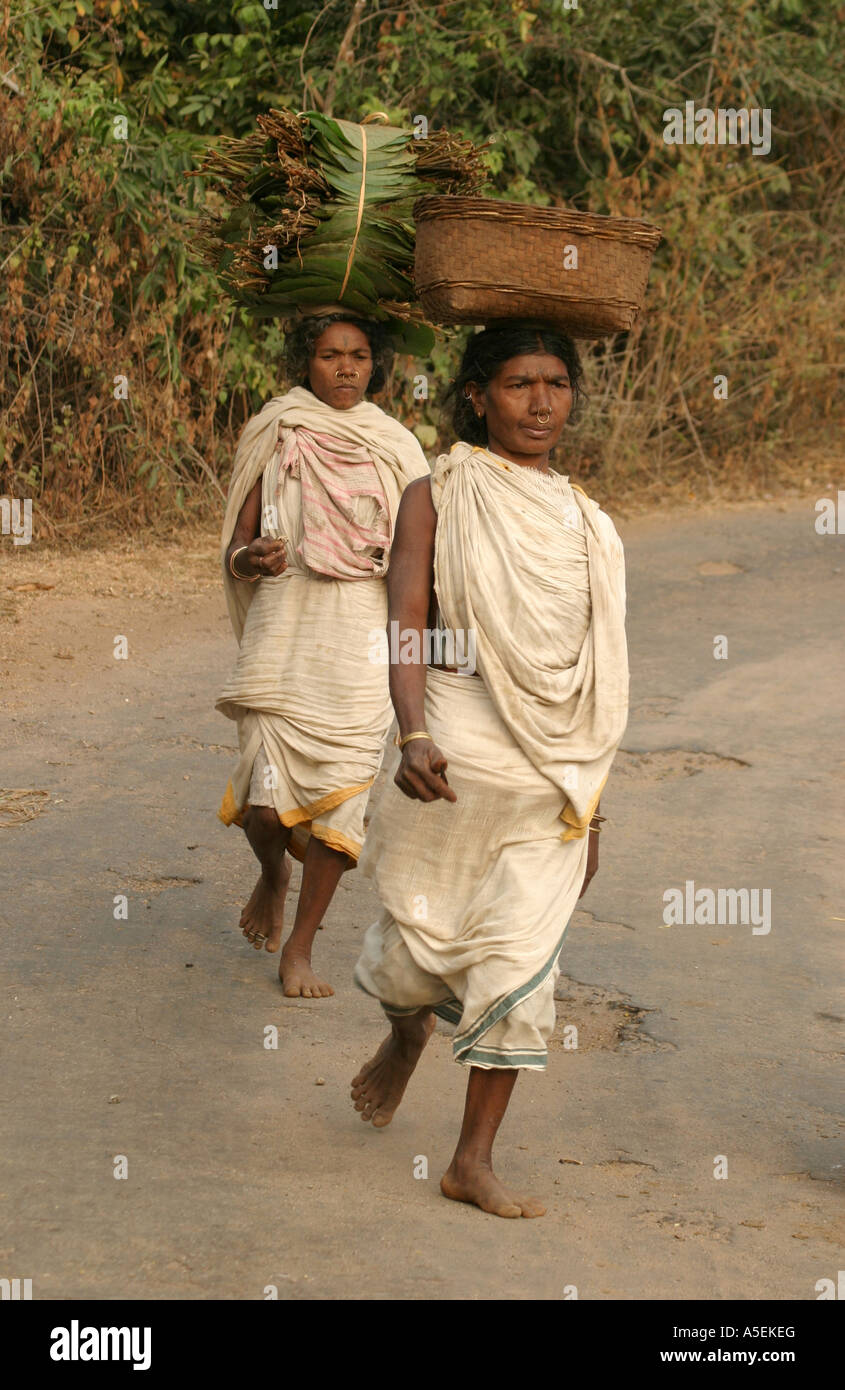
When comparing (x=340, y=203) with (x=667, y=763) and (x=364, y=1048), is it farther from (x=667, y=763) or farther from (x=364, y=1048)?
(x=667, y=763)

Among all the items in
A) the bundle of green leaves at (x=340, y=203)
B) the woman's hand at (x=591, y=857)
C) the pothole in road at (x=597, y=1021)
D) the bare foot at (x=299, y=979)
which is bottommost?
the pothole in road at (x=597, y=1021)

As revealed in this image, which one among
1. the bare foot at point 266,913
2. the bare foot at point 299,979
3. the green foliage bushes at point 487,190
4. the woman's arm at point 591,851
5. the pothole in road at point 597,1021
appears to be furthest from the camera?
the green foliage bushes at point 487,190

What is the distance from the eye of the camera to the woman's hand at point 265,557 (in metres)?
4.47

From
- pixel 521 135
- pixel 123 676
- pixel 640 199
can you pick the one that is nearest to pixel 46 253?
pixel 123 676

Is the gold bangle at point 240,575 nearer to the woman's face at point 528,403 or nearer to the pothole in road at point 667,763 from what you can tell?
the woman's face at point 528,403

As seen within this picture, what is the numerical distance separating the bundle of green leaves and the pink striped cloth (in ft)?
1.33

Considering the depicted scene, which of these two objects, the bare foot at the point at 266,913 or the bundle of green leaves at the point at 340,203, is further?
the bare foot at the point at 266,913

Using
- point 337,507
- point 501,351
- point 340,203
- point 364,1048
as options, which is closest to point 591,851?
point 364,1048

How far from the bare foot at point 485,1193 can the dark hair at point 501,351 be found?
5.07ft

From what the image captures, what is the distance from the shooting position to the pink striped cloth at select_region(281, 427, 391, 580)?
4.60 metres

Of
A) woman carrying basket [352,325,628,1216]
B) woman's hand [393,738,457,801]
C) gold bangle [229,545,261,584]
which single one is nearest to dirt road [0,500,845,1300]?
woman carrying basket [352,325,628,1216]

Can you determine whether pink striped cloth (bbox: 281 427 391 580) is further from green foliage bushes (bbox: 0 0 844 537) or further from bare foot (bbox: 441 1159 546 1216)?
green foliage bushes (bbox: 0 0 844 537)

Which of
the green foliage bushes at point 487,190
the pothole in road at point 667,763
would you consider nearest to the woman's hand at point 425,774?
the pothole in road at point 667,763

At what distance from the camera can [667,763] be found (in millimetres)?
6516
